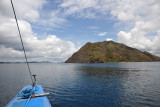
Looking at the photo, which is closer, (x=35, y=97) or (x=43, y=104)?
(x=43, y=104)

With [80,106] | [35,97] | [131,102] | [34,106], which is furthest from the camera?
[131,102]

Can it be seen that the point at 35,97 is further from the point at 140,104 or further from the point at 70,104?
the point at 140,104

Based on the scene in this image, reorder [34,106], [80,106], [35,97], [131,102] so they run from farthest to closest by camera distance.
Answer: [131,102], [80,106], [35,97], [34,106]

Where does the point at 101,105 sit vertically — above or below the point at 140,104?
above

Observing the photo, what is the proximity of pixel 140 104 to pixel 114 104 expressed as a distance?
17.6 ft

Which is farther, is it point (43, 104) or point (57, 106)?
point (57, 106)

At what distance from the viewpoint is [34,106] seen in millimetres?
12750

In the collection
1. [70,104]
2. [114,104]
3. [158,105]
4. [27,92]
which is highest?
[27,92]

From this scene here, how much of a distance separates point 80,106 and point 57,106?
15.5ft

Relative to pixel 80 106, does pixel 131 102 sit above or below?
→ below

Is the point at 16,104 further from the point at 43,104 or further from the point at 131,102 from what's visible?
the point at 131,102

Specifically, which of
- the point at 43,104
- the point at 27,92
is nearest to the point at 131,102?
the point at 43,104

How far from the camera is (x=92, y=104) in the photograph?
20078mm

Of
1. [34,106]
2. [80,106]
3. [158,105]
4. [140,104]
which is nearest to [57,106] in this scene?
[80,106]
